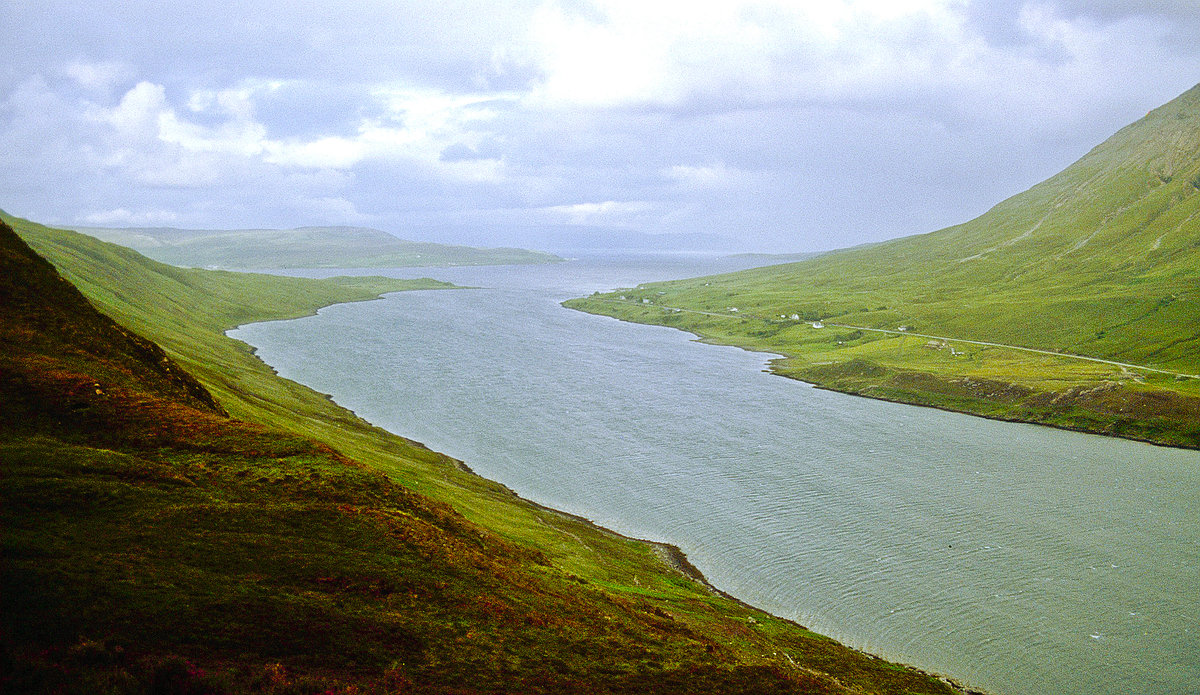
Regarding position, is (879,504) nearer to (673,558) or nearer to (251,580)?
(673,558)

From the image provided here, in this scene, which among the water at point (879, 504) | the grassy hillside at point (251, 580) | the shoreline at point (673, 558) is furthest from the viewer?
the water at point (879, 504)

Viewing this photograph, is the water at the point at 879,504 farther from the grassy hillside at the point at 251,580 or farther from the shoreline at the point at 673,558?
the grassy hillside at the point at 251,580

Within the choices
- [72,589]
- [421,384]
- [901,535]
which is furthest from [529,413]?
[72,589]

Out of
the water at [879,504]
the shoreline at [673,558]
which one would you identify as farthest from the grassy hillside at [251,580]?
the water at [879,504]

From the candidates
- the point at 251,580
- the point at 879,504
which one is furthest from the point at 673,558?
the point at 251,580

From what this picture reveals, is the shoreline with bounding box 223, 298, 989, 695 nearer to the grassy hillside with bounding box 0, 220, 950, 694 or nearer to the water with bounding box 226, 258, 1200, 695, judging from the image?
the water with bounding box 226, 258, 1200, 695
